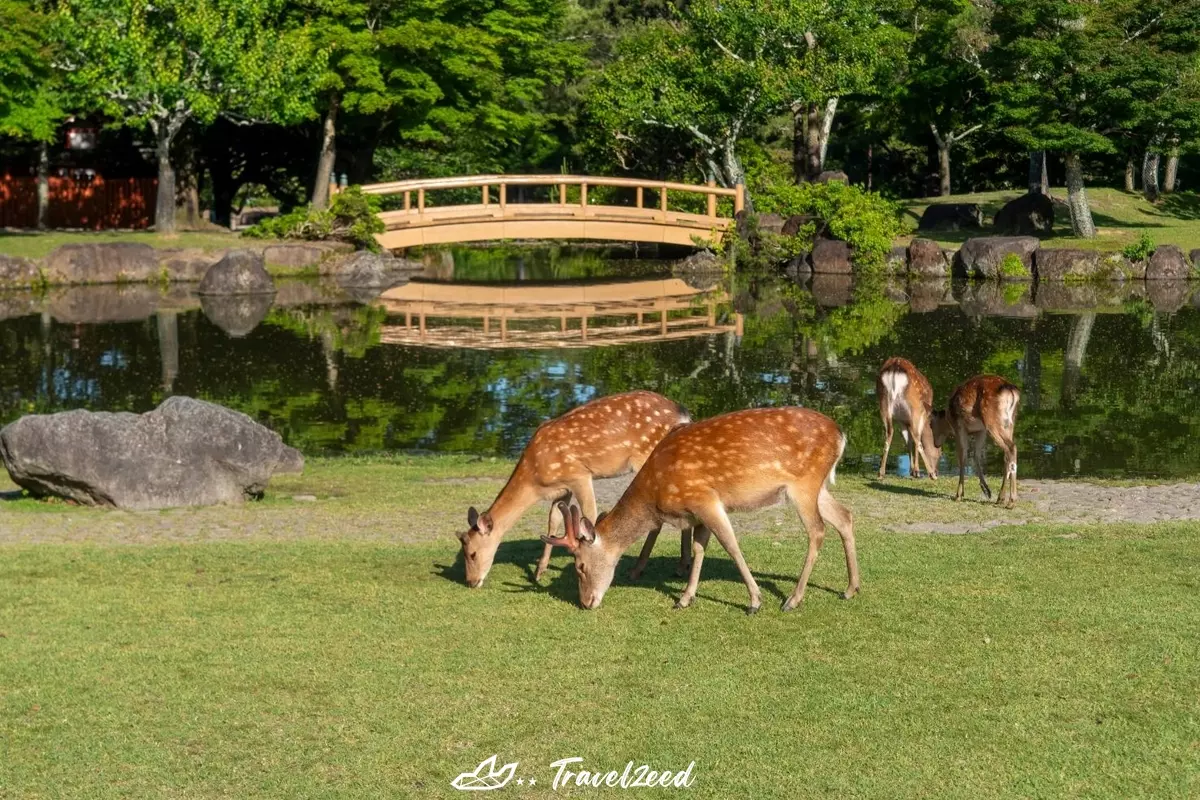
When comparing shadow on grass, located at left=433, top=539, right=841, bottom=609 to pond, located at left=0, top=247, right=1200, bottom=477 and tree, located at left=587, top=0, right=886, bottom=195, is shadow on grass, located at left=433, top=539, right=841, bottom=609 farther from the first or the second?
tree, located at left=587, top=0, right=886, bottom=195

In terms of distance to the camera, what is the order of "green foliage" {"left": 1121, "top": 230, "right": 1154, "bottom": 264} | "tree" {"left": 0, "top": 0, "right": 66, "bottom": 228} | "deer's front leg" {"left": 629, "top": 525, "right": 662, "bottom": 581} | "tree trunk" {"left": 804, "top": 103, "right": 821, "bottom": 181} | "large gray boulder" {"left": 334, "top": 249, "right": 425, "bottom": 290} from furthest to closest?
"tree trunk" {"left": 804, "top": 103, "right": 821, "bottom": 181} < "large gray boulder" {"left": 334, "top": 249, "right": 425, "bottom": 290} < "green foliage" {"left": 1121, "top": 230, "right": 1154, "bottom": 264} < "tree" {"left": 0, "top": 0, "right": 66, "bottom": 228} < "deer's front leg" {"left": 629, "top": 525, "right": 662, "bottom": 581}

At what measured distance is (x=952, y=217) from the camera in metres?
47.2

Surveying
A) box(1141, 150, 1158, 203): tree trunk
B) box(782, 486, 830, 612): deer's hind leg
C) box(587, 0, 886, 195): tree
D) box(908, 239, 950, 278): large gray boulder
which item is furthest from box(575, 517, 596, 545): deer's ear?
box(1141, 150, 1158, 203): tree trunk

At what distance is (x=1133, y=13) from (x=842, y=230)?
905cm

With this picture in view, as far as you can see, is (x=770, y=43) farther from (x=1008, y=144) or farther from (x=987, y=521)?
(x=987, y=521)

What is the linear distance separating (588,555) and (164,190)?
3590 centimetres

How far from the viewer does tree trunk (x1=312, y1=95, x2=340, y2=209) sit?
46219mm

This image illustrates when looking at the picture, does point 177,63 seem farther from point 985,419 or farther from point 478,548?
point 478,548

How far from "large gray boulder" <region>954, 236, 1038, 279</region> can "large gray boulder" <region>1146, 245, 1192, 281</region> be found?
2827mm

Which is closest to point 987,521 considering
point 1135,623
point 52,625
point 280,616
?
point 1135,623

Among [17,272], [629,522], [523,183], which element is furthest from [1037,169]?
[629,522]

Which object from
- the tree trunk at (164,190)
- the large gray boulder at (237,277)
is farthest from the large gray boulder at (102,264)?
the tree trunk at (164,190)

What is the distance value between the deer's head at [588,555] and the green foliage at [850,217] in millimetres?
33377

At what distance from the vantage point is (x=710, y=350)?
25969 millimetres
